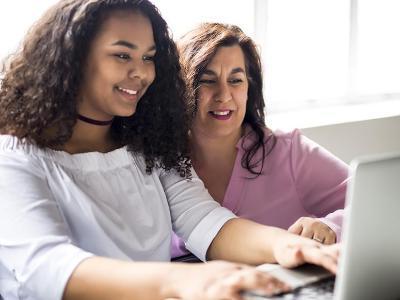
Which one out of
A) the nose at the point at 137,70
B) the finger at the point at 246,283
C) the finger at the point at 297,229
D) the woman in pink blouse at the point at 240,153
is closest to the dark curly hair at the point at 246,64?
the woman in pink blouse at the point at 240,153

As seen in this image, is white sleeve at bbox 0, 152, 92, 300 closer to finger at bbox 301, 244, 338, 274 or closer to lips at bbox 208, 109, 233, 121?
finger at bbox 301, 244, 338, 274

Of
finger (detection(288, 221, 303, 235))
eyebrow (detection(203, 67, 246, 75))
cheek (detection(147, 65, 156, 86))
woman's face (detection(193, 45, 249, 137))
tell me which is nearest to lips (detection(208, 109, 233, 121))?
woman's face (detection(193, 45, 249, 137))

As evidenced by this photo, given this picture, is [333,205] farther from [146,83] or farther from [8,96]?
[8,96]

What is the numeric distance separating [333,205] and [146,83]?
0.65 m

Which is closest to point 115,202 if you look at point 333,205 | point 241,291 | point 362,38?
point 241,291

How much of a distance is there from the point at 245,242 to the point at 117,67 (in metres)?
0.44

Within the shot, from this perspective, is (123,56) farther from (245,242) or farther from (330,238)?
(330,238)

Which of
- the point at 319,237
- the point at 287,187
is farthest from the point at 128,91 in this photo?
the point at 287,187

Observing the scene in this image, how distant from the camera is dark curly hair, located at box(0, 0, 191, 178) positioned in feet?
4.47

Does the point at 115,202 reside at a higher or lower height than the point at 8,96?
lower

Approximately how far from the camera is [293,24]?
3.13 metres

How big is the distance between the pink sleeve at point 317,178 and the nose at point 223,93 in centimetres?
23

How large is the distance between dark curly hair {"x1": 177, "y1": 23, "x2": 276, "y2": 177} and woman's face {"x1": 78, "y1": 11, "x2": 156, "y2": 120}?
12.0 inches

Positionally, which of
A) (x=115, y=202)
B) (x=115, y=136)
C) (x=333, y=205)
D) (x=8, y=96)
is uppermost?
(x=8, y=96)
